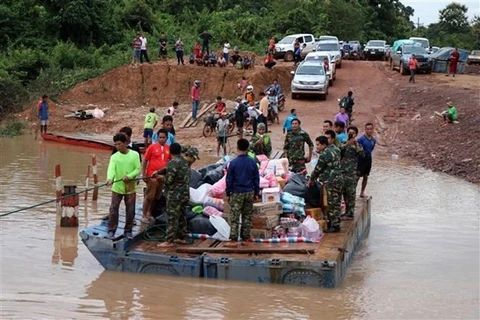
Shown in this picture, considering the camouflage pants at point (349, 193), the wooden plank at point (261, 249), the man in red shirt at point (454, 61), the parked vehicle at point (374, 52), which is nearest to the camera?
the wooden plank at point (261, 249)

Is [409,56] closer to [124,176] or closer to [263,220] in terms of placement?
[263,220]

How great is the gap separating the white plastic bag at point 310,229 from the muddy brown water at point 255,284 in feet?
2.58

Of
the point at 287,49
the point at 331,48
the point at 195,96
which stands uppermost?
the point at 331,48

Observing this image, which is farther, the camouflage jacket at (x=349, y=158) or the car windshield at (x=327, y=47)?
the car windshield at (x=327, y=47)

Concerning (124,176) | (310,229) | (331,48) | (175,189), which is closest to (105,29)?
(331,48)

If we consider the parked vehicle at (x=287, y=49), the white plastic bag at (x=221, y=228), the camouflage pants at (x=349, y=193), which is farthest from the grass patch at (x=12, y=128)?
the white plastic bag at (x=221, y=228)

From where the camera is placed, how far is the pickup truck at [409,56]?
38906 millimetres

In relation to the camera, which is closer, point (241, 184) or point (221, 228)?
point (241, 184)

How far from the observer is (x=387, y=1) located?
6756 centimetres

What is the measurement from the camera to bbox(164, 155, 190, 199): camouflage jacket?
11375 millimetres

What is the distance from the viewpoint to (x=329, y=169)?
12430 mm

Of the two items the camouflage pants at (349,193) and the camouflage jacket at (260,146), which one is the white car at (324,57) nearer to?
the camouflage jacket at (260,146)

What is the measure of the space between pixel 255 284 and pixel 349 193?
284 centimetres

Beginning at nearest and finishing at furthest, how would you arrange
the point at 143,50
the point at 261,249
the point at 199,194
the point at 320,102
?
1. the point at 261,249
2. the point at 199,194
3. the point at 320,102
4. the point at 143,50
